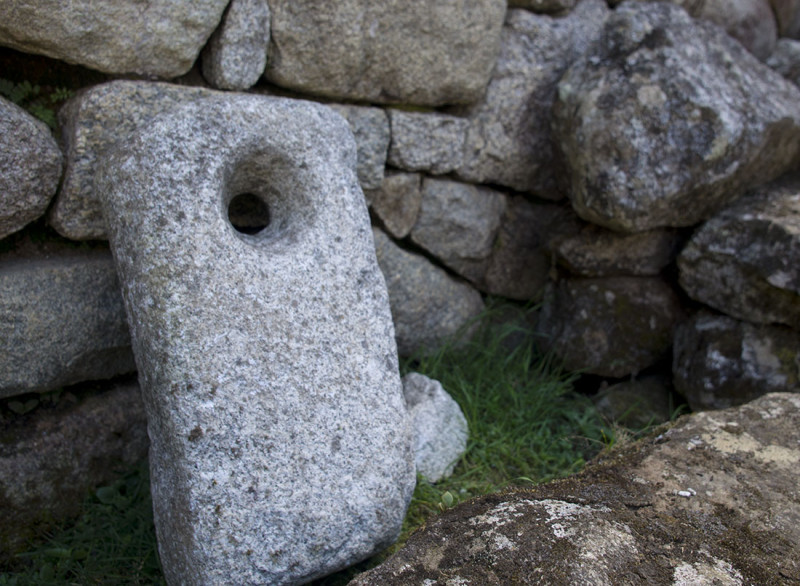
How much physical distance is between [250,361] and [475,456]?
0.92 metres

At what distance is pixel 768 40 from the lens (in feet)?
9.89

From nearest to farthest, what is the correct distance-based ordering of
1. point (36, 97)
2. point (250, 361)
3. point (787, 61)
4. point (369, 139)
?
point (250, 361), point (36, 97), point (369, 139), point (787, 61)

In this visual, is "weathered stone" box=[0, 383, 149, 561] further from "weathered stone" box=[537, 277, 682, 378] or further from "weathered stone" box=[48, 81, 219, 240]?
"weathered stone" box=[537, 277, 682, 378]

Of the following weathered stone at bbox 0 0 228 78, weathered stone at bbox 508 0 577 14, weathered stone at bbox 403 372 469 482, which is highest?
weathered stone at bbox 508 0 577 14

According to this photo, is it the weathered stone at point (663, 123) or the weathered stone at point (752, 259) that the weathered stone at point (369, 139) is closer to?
the weathered stone at point (663, 123)

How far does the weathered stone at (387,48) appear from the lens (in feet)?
6.30

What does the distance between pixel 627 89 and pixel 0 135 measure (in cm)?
185

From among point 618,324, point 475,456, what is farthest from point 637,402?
point 475,456

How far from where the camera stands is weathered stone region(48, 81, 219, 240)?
1610 mm

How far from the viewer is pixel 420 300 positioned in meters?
2.40

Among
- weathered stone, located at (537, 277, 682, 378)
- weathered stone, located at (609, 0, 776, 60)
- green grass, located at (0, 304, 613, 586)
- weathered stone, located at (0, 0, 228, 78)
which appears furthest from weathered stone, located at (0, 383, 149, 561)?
weathered stone, located at (609, 0, 776, 60)

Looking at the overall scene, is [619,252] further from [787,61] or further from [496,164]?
[787,61]

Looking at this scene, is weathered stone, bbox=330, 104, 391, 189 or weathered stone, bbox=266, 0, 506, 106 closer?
weathered stone, bbox=266, 0, 506, 106

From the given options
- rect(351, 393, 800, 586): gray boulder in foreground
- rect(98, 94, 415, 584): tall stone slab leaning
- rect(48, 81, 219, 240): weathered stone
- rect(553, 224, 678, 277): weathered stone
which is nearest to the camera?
rect(351, 393, 800, 586): gray boulder in foreground
